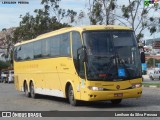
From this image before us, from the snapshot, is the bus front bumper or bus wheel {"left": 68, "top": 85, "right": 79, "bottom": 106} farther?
bus wheel {"left": 68, "top": 85, "right": 79, "bottom": 106}

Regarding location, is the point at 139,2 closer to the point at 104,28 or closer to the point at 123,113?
the point at 104,28

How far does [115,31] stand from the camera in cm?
1773

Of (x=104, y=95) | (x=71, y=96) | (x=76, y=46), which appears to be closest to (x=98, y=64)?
(x=104, y=95)

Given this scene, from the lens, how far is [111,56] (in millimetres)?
17062

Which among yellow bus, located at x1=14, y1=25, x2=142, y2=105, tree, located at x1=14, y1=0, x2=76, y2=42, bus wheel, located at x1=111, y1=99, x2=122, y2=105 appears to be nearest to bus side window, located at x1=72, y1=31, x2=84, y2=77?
yellow bus, located at x1=14, y1=25, x2=142, y2=105

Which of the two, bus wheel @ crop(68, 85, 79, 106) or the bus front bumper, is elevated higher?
the bus front bumper

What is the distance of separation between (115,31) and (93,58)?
1.58 meters

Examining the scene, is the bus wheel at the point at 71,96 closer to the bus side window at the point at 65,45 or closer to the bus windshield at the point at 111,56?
the bus side window at the point at 65,45

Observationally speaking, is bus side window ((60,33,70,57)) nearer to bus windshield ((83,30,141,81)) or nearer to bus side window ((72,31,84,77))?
bus side window ((72,31,84,77))

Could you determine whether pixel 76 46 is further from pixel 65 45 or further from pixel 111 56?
pixel 111 56

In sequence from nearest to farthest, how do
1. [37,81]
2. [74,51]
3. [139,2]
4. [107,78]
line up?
1. [107,78]
2. [74,51]
3. [37,81]
4. [139,2]

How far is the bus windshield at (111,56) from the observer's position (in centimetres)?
1689

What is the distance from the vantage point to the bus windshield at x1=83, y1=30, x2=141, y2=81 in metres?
16.9

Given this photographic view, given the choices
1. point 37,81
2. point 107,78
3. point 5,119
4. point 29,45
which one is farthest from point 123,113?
point 29,45
